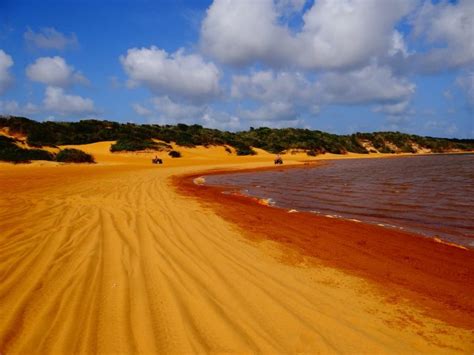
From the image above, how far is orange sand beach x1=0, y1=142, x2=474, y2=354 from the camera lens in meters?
3.35

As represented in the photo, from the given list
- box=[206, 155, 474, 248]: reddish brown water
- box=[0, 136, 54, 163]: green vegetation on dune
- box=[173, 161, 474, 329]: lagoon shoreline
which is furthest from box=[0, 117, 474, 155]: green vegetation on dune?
box=[173, 161, 474, 329]: lagoon shoreline

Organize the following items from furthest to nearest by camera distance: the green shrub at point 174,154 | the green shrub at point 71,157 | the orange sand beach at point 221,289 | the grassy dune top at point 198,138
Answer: the green shrub at point 174,154 → the grassy dune top at point 198,138 → the green shrub at point 71,157 → the orange sand beach at point 221,289

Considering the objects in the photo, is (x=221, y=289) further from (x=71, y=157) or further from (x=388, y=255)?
(x=71, y=157)

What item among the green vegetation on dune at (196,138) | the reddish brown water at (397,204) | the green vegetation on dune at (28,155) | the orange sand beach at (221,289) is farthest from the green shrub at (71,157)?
the orange sand beach at (221,289)

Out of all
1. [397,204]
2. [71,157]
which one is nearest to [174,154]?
[71,157]

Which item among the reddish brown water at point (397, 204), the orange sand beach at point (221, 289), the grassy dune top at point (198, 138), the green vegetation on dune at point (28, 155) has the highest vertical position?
the grassy dune top at point (198, 138)

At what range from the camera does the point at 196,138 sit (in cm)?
5422

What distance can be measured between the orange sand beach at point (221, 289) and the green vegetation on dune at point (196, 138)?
32.6 metres

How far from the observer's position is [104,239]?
6.56 metres

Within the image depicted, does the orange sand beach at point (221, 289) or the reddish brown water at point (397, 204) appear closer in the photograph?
the orange sand beach at point (221, 289)

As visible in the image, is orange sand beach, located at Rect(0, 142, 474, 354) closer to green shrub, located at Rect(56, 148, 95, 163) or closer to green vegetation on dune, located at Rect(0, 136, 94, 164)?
green vegetation on dune, located at Rect(0, 136, 94, 164)

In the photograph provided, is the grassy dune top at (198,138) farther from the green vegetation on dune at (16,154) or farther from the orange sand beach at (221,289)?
the orange sand beach at (221,289)

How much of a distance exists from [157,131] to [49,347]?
53.7m

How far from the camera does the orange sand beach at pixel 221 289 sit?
11.0ft
